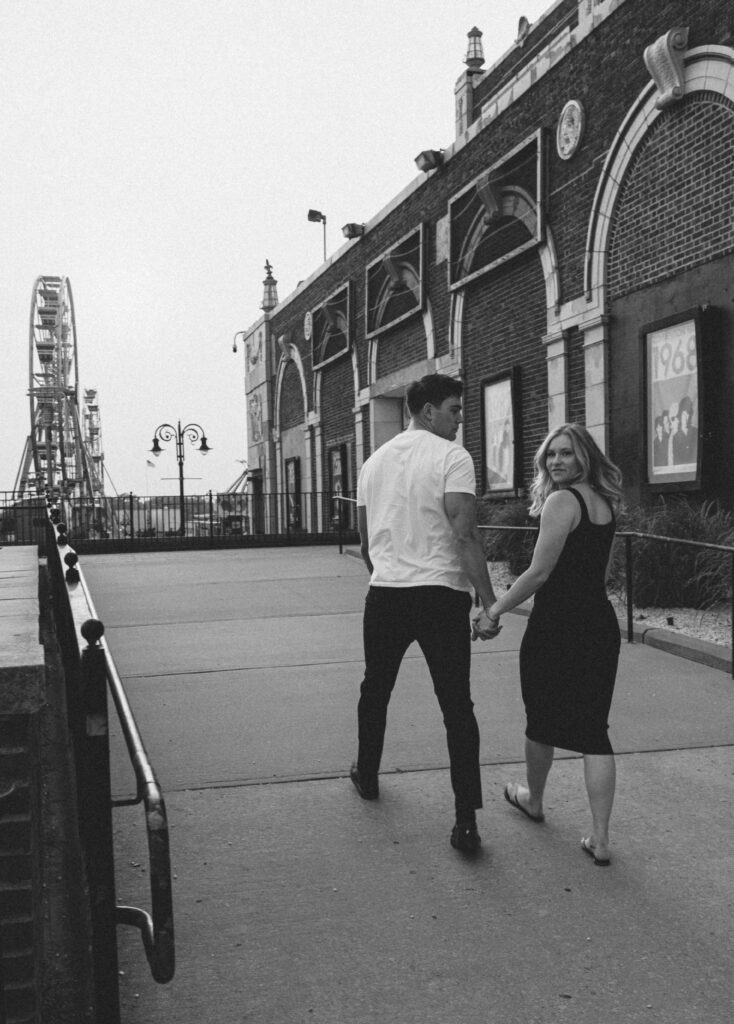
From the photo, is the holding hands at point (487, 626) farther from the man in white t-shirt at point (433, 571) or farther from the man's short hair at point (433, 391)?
the man's short hair at point (433, 391)

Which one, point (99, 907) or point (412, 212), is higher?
point (412, 212)

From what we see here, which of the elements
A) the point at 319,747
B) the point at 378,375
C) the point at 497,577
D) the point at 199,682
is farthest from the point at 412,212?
the point at 319,747

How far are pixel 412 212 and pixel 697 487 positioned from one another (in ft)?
38.9

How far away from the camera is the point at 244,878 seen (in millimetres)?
3641

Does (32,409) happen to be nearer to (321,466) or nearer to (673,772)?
(321,466)

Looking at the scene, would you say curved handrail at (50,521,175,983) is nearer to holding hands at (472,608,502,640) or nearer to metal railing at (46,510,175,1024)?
metal railing at (46,510,175,1024)

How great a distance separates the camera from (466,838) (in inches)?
151

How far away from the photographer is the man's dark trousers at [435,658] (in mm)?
3885

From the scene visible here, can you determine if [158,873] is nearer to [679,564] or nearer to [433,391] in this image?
[433,391]

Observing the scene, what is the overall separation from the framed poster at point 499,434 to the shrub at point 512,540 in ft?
6.91

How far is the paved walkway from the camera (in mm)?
2803

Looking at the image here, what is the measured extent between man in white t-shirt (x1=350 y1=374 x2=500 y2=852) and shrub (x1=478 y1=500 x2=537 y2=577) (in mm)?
7991

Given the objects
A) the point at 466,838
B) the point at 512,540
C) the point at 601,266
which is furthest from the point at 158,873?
the point at 601,266

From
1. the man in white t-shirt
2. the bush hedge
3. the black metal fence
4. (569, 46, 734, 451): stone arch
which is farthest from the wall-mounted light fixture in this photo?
the man in white t-shirt
